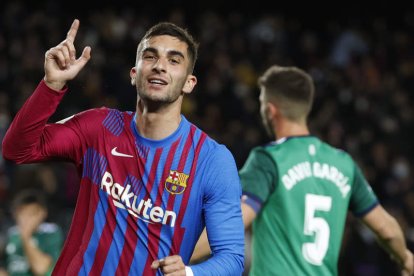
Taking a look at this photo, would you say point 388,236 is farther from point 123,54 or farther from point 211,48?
point 211,48

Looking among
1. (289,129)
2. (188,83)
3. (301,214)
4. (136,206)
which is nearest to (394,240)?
(301,214)

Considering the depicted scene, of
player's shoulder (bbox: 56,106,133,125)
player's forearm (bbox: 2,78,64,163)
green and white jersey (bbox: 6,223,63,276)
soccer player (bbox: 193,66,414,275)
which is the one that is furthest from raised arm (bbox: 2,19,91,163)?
green and white jersey (bbox: 6,223,63,276)

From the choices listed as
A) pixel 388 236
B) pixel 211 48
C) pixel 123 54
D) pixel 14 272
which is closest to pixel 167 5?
pixel 211 48

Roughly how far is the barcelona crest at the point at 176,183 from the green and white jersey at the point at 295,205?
3.38 feet

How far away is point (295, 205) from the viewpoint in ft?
15.4

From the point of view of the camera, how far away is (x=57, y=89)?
11.0 ft

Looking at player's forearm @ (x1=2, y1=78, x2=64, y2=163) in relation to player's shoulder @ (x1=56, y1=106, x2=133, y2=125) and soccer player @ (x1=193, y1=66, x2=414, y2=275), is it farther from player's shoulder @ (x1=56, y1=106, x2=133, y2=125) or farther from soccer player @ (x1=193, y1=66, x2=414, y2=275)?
soccer player @ (x1=193, y1=66, x2=414, y2=275)

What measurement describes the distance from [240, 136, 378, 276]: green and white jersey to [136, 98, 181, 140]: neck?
1021mm

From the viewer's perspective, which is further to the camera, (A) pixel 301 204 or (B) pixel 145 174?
A: (A) pixel 301 204

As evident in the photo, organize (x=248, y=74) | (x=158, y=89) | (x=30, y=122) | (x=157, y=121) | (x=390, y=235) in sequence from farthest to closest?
(x=248, y=74) < (x=390, y=235) < (x=157, y=121) < (x=158, y=89) < (x=30, y=122)

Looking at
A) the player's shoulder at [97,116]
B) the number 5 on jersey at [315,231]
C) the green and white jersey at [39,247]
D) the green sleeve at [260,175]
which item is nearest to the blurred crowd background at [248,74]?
the green and white jersey at [39,247]

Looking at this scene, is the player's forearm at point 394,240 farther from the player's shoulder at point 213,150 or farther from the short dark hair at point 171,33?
the short dark hair at point 171,33

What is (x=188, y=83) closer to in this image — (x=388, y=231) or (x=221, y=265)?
(x=221, y=265)

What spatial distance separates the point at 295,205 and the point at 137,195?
1.41 metres
